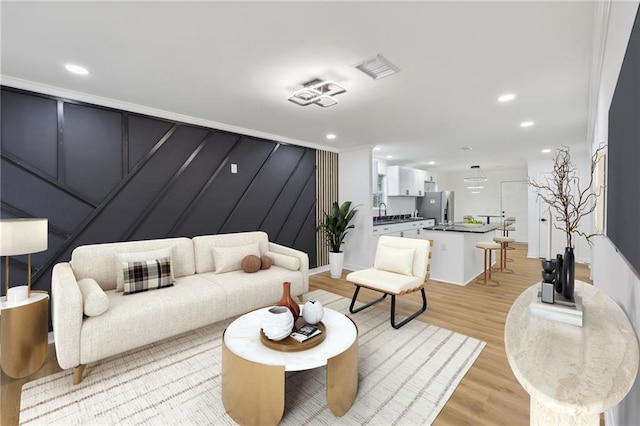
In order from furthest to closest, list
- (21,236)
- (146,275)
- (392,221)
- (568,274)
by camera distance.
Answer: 1. (392,221)
2. (146,275)
3. (21,236)
4. (568,274)

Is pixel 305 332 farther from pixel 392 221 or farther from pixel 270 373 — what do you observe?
pixel 392 221

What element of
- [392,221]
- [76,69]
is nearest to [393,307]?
[76,69]

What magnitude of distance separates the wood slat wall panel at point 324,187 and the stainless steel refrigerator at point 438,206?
338 centimetres

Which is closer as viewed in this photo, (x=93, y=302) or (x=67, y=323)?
(x=67, y=323)

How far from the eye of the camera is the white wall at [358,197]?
208 inches

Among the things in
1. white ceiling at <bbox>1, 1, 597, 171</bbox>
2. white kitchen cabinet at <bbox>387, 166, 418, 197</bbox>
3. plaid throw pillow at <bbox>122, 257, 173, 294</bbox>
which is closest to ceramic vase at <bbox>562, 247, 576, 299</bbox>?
white ceiling at <bbox>1, 1, 597, 171</bbox>

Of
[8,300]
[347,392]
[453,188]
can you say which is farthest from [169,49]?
[453,188]

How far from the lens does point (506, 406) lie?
180 cm

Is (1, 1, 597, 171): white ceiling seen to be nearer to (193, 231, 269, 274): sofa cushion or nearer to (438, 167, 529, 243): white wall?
(193, 231, 269, 274): sofa cushion

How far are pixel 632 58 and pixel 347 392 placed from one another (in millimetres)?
2039

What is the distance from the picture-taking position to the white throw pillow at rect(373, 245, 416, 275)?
10.5ft

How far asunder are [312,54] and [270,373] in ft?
7.05

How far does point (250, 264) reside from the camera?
331cm

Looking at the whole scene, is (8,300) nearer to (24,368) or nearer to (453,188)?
(24,368)
